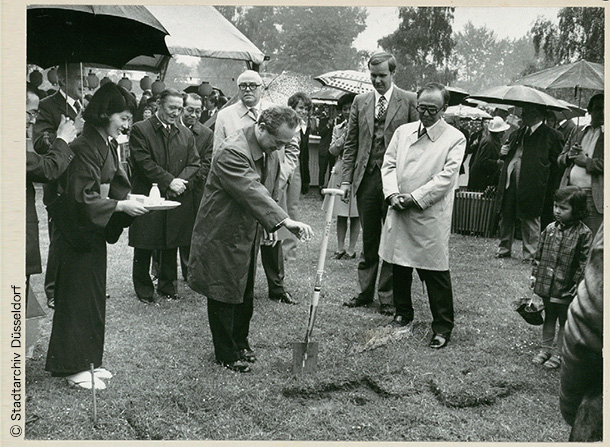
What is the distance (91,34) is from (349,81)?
18.7ft

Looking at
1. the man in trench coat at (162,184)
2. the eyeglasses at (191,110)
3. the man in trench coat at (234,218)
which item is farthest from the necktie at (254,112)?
the man in trench coat at (234,218)

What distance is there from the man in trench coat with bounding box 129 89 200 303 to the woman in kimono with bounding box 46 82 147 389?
1944 mm

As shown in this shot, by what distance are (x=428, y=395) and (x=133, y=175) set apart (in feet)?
11.7

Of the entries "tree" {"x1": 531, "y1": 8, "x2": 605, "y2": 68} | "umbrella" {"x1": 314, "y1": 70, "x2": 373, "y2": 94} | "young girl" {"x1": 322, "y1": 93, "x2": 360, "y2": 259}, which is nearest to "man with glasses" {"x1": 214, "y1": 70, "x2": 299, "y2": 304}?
"young girl" {"x1": 322, "y1": 93, "x2": 360, "y2": 259}

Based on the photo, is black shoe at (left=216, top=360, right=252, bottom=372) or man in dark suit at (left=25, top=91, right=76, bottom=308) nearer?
man in dark suit at (left=25, top=91, right=76, bottom=308)

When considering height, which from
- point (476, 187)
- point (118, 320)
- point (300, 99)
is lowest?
point (118, 320)

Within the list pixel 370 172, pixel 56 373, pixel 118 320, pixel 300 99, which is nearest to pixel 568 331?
pixel 56 373

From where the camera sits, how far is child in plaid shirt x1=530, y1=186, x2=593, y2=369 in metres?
4.59

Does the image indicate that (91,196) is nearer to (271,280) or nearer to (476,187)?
(271,280)

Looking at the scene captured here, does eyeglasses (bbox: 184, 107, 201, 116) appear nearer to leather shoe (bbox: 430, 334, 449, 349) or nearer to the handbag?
leather shoe (bbox: 430, 334, 449, 349)

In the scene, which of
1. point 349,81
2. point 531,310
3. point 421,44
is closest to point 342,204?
point 349,81

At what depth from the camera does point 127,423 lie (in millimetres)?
3744

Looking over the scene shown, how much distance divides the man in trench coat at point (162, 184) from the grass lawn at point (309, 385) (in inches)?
12.1

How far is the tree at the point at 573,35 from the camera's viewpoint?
17.1 m
